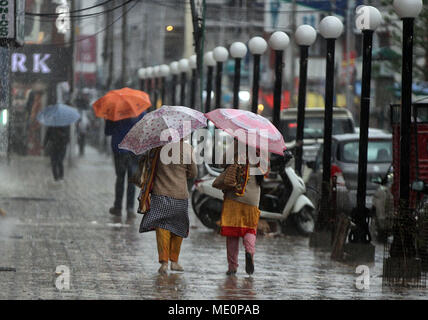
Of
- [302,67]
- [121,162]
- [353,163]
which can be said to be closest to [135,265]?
[302,67]

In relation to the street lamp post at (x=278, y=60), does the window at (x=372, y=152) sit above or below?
below

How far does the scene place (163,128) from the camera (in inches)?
453

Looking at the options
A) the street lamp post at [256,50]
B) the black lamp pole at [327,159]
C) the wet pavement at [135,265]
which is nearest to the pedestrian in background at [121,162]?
the wet pavement at [135,265]

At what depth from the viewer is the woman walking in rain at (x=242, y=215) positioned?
11805 mm

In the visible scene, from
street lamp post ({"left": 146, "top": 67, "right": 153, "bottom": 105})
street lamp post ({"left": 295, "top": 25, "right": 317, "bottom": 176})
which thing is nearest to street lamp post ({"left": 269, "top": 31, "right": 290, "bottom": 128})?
street lamp post ({"left": 295, "top": 25, "right": 317, "bottom": 176})

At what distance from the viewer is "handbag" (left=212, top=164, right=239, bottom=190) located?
11711mm

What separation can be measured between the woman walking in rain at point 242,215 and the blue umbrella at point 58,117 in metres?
15.2

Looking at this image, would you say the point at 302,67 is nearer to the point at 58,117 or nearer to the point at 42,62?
the point at 58,117

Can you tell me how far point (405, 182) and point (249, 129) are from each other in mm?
1990

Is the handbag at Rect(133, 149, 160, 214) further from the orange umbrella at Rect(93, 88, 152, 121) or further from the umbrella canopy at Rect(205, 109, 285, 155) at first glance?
the orange umbrella at Rect(93, 88, 152, 121)

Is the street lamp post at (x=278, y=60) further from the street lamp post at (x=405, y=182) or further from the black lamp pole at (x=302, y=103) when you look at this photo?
the street lamp post at (x=405, y=182)

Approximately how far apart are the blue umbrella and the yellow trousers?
15.1 meters
